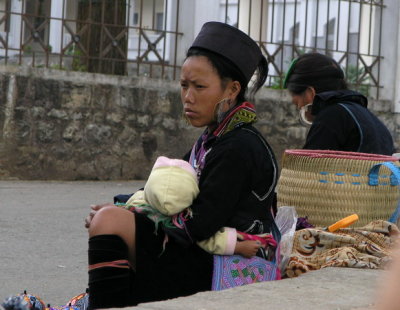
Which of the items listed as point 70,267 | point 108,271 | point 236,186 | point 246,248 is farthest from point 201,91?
point 70,267

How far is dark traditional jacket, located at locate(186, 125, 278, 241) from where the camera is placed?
3750 mm

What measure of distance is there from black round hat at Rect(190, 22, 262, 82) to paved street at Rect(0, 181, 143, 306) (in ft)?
5.74

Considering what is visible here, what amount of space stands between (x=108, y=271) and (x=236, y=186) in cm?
59

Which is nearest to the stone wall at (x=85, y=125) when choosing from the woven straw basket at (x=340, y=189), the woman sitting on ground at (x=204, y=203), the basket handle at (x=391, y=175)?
the woven straw basket at (x=340, y=189)

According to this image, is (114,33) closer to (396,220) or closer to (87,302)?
(396,220)

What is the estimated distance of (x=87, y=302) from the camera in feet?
12.8

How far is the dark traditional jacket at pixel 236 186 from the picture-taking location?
3750 mm

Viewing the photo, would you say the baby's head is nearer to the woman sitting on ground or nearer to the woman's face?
the woman sitting on ground

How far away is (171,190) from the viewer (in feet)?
12.2

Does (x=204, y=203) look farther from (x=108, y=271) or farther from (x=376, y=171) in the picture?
(x=376, y=171)

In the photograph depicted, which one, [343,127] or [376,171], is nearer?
[376,171]

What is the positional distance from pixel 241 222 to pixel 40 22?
7093 millimetres

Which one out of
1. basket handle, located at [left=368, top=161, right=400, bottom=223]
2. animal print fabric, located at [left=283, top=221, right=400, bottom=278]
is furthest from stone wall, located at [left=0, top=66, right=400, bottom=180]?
animal print fabric, located at [left=283, top=221, right=400, bottom=278]

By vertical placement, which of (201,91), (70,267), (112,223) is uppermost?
(201,91)
